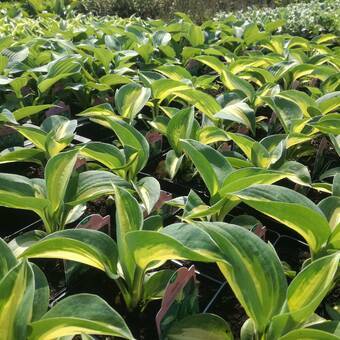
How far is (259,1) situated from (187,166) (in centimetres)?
557

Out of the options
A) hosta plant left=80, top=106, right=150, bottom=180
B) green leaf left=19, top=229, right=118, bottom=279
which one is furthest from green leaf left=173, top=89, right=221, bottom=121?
green leaf left=19, top=229, right=118, bottom=279

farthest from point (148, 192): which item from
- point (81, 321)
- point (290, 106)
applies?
point (290, 106)

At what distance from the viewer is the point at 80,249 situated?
690mm

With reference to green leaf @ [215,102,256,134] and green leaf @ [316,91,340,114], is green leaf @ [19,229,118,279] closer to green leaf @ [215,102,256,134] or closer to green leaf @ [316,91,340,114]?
green leaf @ [215,102,256,134]

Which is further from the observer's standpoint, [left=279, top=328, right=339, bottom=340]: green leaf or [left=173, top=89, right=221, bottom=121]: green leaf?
[left=173, top=89, right=221, bottom=121]: green leaf

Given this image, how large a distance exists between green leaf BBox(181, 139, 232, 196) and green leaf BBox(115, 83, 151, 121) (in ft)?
1.35

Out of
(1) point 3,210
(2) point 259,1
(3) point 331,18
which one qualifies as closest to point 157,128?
(1) point 3,210

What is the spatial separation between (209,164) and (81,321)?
1.42 feet

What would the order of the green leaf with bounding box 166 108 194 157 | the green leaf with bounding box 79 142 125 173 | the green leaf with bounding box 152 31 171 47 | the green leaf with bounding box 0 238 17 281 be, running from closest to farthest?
the green leaf with bounding box 0 238 17 281, the green leaf with bounding box 79 142 125 173, the green leaf with bounding box 166 108 194 157, the green leaf with bounding box 152 31 171 47

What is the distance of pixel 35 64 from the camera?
163 cm

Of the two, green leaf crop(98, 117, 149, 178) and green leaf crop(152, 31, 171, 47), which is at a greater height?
green leaf crop(152, 31, 171, 47)

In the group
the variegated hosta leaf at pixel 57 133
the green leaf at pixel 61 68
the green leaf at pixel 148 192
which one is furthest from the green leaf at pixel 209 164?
the green leaf at pixel 61 68

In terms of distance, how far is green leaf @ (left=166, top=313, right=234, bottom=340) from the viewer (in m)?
0.69

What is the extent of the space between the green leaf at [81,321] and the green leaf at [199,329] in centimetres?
15
